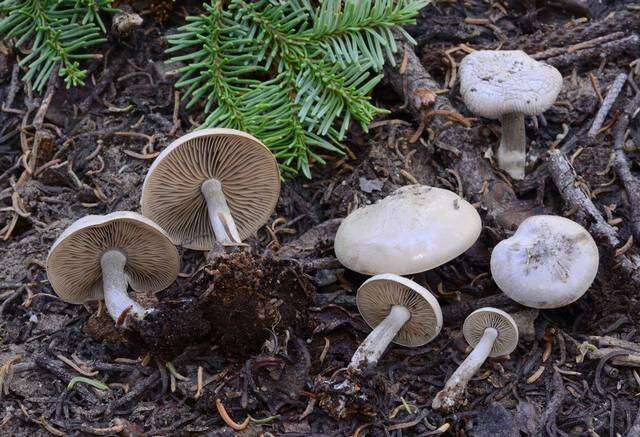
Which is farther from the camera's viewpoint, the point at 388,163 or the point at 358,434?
the point at 388,163

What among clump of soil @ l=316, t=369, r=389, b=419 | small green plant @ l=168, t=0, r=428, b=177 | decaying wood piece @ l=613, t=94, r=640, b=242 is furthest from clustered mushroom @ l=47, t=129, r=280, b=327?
decaying wood piece @ l=613, t=94, r=640, b=242

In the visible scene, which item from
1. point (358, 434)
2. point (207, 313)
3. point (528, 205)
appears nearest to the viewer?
point (358, 434)

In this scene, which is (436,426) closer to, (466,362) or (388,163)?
(466,362)

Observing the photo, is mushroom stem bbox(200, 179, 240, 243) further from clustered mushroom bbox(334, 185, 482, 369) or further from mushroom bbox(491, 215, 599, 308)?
mushroom bbox(491, 215, 599, 308)

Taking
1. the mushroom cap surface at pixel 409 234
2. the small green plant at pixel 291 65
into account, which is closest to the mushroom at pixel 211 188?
the small green plant at pixel 291 65

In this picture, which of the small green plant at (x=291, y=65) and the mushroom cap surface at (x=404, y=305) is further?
the small green plant at (x=291, y=65)

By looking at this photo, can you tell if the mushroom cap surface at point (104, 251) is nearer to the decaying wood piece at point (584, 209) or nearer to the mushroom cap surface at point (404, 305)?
the mushroom cap surface at point (404, 305)

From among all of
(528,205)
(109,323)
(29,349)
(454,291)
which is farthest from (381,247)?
(29,349)
